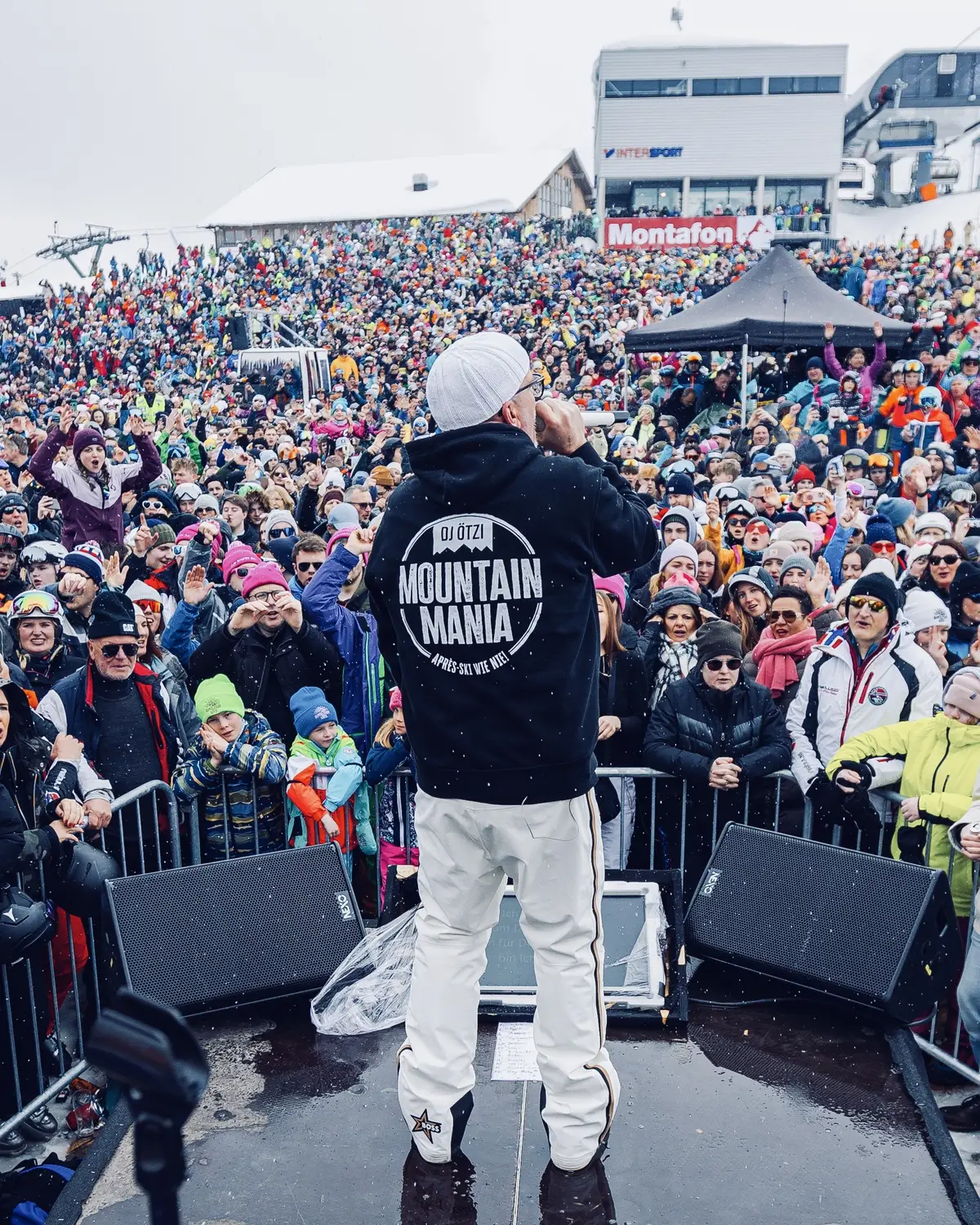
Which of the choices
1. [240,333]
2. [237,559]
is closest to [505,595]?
[237,559]

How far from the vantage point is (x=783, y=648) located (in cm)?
490

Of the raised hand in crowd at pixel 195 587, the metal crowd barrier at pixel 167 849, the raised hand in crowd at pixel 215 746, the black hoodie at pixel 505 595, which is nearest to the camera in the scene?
the black hoodie at pixel 505 595

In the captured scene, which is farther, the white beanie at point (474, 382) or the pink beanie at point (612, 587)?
the pink beanie at point (612, 587)

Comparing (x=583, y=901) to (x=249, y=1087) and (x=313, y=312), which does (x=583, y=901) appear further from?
(x=313, y=312)

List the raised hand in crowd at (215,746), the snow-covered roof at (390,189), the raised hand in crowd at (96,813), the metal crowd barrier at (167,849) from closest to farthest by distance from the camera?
the metal crowd barrier at (167,849) → the raised hand in crowd at (96,813) → the raised hand in crowd at (215,746) → the snow-covered roof at (390,189)

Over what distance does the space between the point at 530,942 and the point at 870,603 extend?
2.52 m

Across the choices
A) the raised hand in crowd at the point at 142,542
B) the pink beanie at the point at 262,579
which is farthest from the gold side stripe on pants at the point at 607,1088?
the raised hand in crowd at the point at 142,542

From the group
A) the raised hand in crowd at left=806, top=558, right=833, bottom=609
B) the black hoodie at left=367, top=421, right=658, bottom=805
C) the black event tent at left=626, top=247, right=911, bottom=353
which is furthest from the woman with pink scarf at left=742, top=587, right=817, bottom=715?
the black event tent at left=626, top=247, right=911, bottom=353

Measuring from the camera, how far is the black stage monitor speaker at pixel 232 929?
347 cm

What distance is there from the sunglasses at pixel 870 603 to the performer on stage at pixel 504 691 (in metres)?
2.27

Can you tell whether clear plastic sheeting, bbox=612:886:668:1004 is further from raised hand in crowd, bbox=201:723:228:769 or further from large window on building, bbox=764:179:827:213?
large window on building, bbox=764:179:827:213

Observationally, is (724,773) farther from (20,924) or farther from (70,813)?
(20,924)

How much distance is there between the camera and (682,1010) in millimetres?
3398

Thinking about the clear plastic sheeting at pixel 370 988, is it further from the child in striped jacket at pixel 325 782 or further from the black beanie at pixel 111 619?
the black beanie at pixel 111 619
